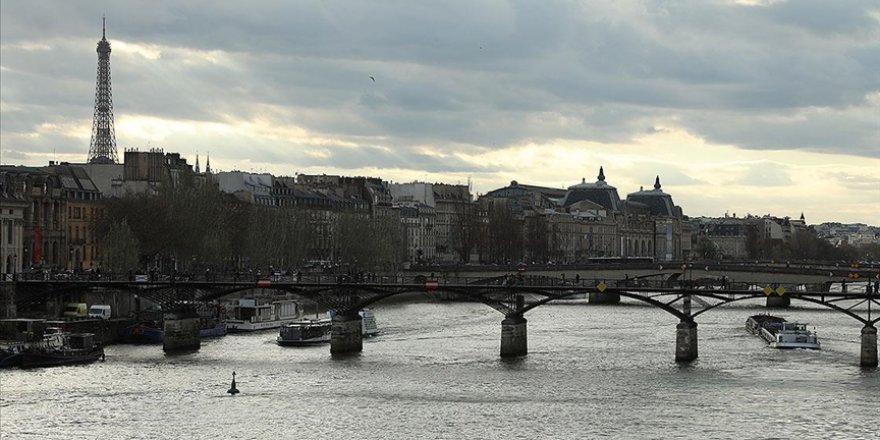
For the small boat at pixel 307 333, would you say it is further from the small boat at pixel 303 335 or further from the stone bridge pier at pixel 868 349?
the stone bridge pier at pixel 868 349

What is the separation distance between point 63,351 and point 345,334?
15042 millimetres

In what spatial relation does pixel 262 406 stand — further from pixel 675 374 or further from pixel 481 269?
pixel 481 269

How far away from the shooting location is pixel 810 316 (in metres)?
134

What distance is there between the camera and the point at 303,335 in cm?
9762

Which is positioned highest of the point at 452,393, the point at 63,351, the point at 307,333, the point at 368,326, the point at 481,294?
the point at 481,294

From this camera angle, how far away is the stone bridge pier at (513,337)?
8881cm

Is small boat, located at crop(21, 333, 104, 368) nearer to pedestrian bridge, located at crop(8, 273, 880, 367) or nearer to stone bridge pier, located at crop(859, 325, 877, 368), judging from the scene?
pedestrian bridge, located at crop(8, 273, 880, 367)

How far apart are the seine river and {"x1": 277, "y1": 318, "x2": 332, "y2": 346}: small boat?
4.43ft

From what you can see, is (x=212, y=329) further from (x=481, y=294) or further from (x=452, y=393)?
(x=452, y=393)

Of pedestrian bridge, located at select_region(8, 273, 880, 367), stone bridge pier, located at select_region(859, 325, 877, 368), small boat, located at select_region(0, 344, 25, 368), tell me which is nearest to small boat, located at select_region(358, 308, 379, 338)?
pedestrian bridge, located at select_region(8, 273, 880, 367)

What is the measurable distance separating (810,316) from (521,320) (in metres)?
50.3

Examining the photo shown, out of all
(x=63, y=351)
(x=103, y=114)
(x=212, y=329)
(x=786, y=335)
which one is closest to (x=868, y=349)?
(x=786, y=335)

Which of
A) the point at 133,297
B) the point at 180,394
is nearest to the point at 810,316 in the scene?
the point at 133,297

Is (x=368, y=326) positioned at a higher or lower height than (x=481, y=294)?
lower
